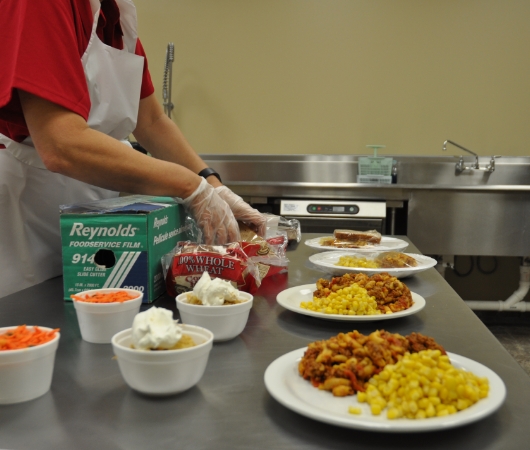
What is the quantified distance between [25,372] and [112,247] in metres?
0.46

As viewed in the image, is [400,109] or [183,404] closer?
[183,404]

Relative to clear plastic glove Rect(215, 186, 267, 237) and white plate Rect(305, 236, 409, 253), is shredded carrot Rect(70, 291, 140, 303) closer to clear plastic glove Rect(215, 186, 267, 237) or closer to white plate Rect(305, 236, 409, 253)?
clear plastic glove Rect(215, 186, 267, 237)

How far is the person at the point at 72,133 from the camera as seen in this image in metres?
1.12

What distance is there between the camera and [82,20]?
135 centimetres

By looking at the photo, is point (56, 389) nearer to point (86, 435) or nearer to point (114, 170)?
point (86, 435)

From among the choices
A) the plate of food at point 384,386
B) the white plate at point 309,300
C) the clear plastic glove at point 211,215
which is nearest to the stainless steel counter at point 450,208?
the clear plastic glove at point 211,215

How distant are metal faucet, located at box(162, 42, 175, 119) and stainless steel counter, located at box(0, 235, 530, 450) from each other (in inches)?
121

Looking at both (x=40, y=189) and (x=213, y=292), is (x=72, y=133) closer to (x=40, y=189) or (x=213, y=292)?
(x=40, y=189)

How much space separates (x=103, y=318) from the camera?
0.84 meters

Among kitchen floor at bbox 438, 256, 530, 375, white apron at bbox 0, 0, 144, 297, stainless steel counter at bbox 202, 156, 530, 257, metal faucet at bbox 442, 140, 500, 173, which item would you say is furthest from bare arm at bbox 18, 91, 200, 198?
kitchen floor at bbox 438, 256, 530, 375

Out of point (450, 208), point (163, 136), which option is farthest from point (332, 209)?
point (163, 136)

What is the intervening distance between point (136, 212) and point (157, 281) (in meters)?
0.17

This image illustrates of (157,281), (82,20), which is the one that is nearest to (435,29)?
(82,20)

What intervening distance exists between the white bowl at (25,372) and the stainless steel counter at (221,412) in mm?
13
